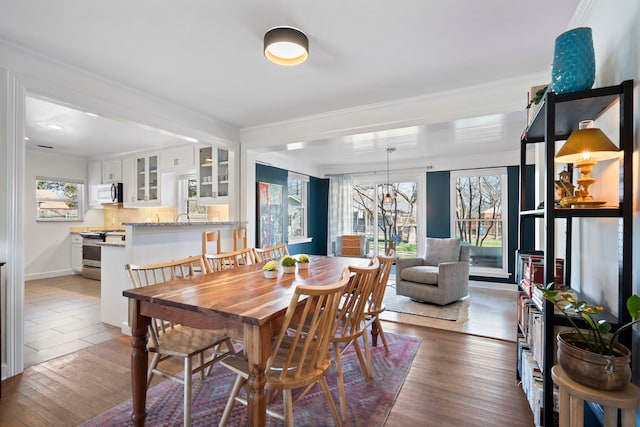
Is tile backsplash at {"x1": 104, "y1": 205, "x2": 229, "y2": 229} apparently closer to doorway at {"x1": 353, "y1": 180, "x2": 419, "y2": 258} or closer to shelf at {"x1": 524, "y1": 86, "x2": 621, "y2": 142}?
doorway at {"x1": 353, "y1": 180, "x2": 419, "y2": 258}

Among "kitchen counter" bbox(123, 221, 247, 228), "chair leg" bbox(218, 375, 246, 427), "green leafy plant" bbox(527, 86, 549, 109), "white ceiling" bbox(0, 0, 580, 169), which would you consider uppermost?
"white ceiling" bbox(0, 0, 580, 169)

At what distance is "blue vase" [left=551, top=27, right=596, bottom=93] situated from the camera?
145 cm

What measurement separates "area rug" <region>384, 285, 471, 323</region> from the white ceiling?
228 cm

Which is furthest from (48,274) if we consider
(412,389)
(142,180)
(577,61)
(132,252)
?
(577,61)

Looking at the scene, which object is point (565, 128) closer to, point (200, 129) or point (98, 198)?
point (200, 129)

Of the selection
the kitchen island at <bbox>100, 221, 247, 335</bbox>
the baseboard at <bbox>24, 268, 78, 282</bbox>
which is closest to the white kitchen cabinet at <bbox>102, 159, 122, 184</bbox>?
the baseboard at <bbox>24, 268, 78, 282</bbox>

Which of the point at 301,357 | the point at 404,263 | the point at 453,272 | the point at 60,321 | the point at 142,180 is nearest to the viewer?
the point at 301,357

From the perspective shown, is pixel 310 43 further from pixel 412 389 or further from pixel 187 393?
pixel 412 389

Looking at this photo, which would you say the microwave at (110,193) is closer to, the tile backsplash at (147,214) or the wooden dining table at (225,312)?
the tile backsplash at (147,214)

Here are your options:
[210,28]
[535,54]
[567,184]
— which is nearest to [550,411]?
[567,184]

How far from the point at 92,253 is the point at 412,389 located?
619cm

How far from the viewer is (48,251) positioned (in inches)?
235

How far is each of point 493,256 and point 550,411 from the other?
4465 mm

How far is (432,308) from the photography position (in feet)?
13.5
